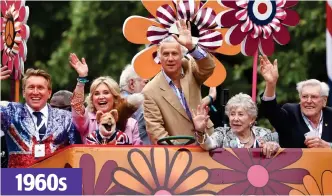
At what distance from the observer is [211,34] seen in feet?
39.1

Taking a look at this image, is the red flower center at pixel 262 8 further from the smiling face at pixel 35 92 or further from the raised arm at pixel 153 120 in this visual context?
the smiling face at pixel 35 92

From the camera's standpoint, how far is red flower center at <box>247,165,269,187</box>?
34.5 feet

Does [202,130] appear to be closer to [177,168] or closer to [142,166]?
[177,168]

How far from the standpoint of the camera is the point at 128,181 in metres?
10.3

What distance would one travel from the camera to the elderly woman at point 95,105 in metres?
10.9


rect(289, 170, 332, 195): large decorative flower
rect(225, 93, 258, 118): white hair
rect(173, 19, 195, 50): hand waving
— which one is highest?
rect(173, 19, 195, 50): hand waving

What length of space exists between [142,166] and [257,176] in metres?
0.85

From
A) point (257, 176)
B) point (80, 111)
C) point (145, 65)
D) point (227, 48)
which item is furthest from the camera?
point (227, 48)

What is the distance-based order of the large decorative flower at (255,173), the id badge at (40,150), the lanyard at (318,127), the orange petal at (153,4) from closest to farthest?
the large decorative flower at (255,173) < the id badge at (40,150) < the lanyard at (318,127) < the orange petal at (153,4)

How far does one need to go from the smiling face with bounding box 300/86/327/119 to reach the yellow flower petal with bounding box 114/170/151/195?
6.09ft

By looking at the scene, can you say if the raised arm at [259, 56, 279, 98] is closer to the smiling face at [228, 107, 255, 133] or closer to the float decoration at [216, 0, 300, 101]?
the smiling face at [228, 107, 255, 133]

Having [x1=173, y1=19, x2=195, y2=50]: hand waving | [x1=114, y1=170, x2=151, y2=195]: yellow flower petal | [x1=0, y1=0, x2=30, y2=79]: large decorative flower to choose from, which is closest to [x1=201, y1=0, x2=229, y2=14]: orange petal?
[x1=173, y1=19, x2=195, y2=50]: hand waving

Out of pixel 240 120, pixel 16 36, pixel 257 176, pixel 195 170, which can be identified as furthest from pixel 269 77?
pixel 16 36

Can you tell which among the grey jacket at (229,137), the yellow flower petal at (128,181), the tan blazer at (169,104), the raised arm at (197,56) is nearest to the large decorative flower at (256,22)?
the raised arm at (197,56)
